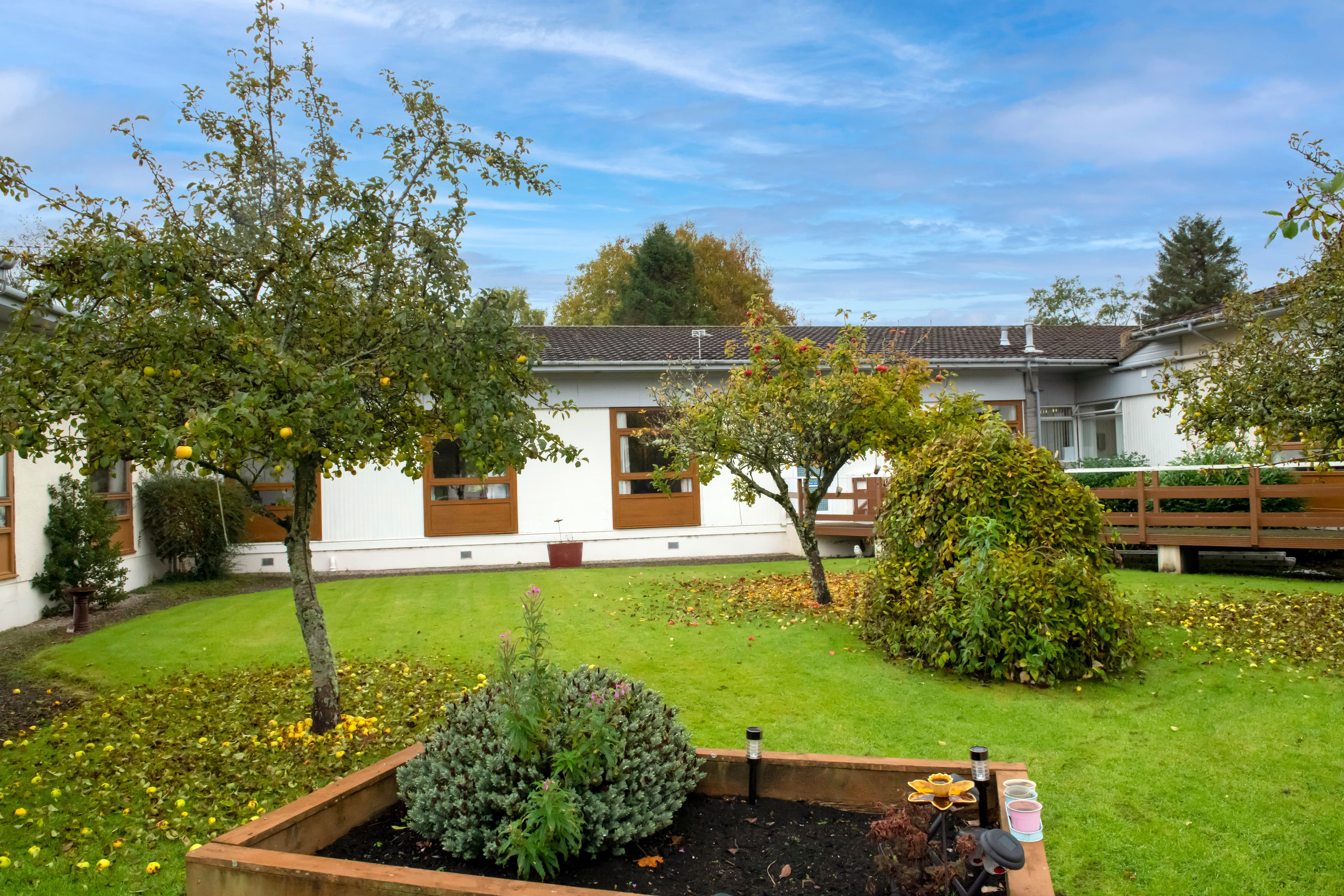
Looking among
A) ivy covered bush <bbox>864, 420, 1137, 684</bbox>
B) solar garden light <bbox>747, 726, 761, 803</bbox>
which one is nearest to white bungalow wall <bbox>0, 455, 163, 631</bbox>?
ivy covered bush <bbox>864, 420, 1137, 684</bbox>

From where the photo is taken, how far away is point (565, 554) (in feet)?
51.9

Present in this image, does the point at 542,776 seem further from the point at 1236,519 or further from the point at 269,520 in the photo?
the point at 269,520

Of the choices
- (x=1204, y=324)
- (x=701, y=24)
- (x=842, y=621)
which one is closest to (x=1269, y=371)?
(x=842, y=621)

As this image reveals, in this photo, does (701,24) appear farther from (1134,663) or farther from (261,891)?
(261,891)

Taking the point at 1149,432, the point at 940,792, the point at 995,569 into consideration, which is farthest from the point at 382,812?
the point at 1149,432

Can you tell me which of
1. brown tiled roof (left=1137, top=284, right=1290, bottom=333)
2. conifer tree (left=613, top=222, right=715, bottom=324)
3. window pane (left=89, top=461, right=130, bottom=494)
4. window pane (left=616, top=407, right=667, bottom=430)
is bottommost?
window pane (left=89, top=461, right=130, bottom=494)

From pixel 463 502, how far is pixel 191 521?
446 centimetres

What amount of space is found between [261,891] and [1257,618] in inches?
334

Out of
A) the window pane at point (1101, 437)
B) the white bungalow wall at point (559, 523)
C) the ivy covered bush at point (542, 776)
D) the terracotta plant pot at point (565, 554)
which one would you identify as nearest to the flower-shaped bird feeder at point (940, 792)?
the ivy covered bush at point (542, 776)

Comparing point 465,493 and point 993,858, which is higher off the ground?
point 465,493

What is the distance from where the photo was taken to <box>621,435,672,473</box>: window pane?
1719 cm

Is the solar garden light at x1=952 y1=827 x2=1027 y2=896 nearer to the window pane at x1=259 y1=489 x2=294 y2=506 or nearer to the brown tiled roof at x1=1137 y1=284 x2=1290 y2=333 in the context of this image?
the brown tiled roof at x1=1137 y1=284 x2=1290 y2=333

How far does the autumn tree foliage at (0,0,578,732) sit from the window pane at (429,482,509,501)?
10492mm

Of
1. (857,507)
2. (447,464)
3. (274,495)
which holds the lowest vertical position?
(857,507)
